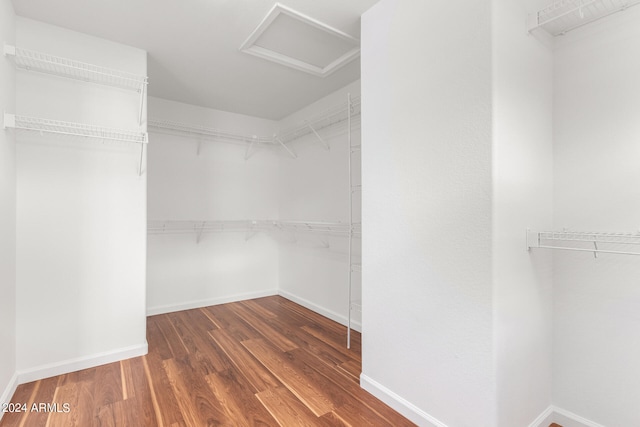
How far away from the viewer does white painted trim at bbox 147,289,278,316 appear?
3.48 metres

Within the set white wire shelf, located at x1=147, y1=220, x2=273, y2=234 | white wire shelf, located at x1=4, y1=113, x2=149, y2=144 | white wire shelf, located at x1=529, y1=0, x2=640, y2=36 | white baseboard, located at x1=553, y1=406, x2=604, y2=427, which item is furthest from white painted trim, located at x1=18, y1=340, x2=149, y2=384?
white wire shelf, located at x1=529, y1=0, x2=640, y2=36

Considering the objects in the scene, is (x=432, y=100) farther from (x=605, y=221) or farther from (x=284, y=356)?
(x=284, y=356)

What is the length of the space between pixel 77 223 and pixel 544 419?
3223 millimetres

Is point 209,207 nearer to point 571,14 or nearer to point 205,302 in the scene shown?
point 205,302

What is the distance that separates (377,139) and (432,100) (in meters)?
0.41

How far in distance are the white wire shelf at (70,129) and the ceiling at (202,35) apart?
0.70 metres

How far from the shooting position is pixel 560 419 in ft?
5.48

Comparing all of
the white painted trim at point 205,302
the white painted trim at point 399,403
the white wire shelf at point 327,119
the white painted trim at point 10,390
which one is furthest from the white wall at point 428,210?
the white painted trim at point 205,302

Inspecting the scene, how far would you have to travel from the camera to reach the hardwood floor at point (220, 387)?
1744 mm

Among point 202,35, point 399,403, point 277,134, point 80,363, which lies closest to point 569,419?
point 399,403

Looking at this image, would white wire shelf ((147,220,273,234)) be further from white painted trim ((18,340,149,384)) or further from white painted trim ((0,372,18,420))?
white painted trim ((0,372,18,420))

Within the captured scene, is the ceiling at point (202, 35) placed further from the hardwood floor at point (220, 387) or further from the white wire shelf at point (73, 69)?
the hardwood floor at point (220, 387)

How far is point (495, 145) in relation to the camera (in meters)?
1.38

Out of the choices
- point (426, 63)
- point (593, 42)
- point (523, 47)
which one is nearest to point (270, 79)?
point (426, 63)
